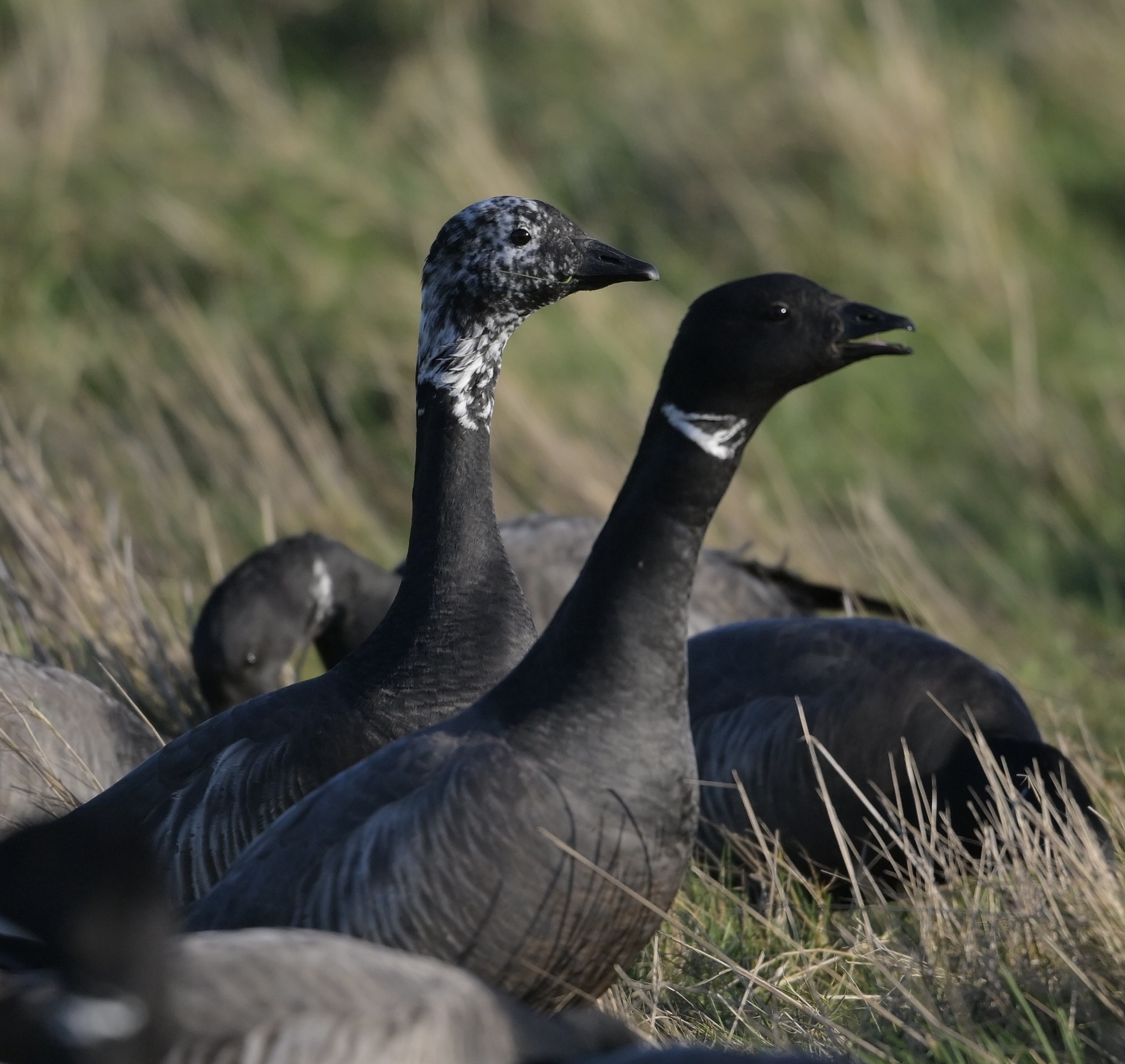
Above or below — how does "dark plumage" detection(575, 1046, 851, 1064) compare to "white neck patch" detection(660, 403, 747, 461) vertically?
below

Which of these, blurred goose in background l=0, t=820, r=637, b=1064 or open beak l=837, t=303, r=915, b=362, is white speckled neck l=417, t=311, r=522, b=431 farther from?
blurred goose in background l=0, t=820, r=637, b=1064

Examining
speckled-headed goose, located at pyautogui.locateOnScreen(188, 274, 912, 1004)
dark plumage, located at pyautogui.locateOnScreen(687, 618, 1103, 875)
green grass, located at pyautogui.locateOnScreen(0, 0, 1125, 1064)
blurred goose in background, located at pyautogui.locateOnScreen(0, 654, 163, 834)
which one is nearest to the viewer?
speckled-headed goose, located at pyautogui.locateOnScreen(188, 274, 912, 1004)

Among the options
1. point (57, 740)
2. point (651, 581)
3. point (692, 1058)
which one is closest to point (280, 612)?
point (57, 740)

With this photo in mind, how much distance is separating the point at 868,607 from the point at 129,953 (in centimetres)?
461

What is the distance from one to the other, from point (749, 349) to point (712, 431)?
173 mm

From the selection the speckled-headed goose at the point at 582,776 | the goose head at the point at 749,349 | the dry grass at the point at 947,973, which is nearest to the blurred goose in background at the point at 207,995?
the speckled-headed goose at the point at 582,776

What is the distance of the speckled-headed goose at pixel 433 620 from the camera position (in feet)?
13.1

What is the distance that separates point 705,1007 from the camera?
392cm

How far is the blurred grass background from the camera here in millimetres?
7805

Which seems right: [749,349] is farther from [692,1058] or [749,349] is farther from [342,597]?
[342,597]

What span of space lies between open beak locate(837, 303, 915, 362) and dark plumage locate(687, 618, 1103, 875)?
1568 mm

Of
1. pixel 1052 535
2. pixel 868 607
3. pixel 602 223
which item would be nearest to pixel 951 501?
pixel 1052 535

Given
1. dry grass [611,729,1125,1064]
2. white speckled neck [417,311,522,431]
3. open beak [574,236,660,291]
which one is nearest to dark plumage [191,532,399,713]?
white speckled neck [417,311,522,431]

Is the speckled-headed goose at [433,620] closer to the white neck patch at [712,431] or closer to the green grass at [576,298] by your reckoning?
the white neck patch at [712,431]
